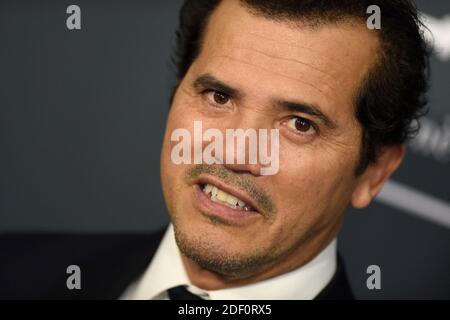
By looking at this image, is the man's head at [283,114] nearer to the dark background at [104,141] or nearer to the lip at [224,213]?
the lip at [224,213]

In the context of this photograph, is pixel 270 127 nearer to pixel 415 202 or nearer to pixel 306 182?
pixel 306 182

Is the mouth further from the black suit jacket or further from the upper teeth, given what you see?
the black suit jacket

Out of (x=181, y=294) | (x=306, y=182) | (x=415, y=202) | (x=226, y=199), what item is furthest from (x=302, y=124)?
(x=415, y=202)

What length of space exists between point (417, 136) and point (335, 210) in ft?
1.71

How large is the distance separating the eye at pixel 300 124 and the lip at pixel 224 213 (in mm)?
203

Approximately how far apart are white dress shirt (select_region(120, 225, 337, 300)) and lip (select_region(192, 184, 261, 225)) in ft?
0.65

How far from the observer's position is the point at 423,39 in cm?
180

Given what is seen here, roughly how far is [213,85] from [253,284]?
0.47 meters

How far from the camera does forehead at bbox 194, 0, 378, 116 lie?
5.00 ft

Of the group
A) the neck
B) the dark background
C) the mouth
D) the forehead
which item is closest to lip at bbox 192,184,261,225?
the mouth

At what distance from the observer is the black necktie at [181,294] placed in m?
1.66

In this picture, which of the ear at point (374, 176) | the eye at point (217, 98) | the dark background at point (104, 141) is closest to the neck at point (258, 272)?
the ear at point (374, 176)

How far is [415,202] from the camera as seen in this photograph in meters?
2.11

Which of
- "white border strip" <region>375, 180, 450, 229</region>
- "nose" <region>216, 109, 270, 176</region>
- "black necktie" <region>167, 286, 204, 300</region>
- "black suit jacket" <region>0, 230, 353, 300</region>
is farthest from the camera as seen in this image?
"white border strip" <region>375, 180, 450, 229</region>
